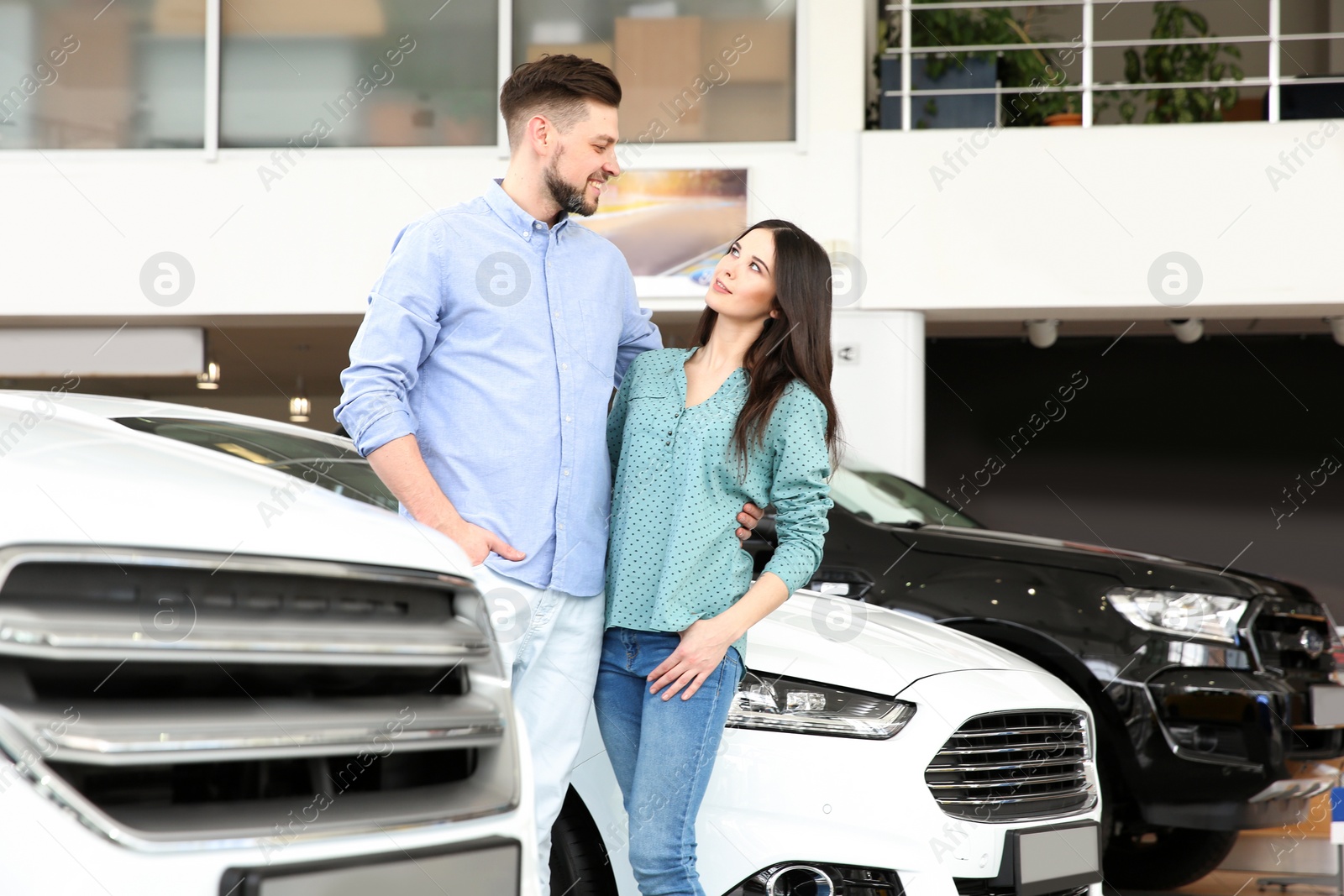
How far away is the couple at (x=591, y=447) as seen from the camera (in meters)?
1.91

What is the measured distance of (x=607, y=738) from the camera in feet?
6.67

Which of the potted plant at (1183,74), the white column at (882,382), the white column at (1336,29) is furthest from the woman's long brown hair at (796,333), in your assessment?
the white column at (1336,29)

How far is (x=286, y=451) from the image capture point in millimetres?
2602

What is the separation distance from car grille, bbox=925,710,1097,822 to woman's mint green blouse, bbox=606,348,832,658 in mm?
583

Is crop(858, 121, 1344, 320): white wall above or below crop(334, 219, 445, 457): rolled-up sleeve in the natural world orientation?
above

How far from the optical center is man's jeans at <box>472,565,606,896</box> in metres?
1.89

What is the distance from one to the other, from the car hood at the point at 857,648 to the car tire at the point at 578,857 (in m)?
0.43

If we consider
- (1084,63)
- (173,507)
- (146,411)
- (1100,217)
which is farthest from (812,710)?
(1084,63)

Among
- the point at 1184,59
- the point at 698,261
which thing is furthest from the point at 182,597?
the point at 1184,59

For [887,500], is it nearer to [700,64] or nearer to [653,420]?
[653,420]

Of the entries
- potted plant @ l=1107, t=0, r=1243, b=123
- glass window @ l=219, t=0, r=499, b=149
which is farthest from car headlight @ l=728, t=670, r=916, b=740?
potted plant @ l=1107, t=0, r=1243, b=123

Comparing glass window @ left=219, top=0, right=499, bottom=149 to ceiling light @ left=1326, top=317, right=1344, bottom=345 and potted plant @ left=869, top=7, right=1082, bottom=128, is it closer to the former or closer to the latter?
potted plant @ left=869, top=7, right=1082, bottom=128

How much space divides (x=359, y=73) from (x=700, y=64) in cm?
225

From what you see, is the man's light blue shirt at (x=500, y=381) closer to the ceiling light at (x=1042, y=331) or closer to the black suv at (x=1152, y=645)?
the black suv at (x=1152, y=645)
